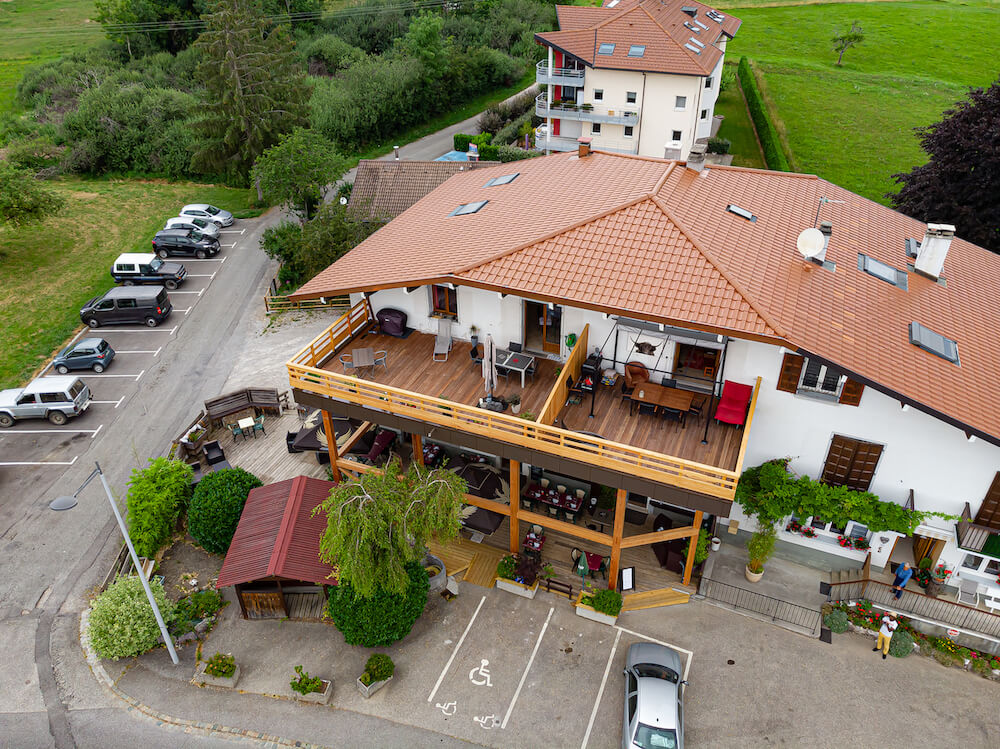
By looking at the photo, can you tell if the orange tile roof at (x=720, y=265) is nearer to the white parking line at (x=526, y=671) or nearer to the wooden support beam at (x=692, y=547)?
the wooden support beam at (x=692, y=547)

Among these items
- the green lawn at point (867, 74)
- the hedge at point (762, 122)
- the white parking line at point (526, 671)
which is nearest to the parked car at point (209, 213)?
the white parking line at point (526, 671)

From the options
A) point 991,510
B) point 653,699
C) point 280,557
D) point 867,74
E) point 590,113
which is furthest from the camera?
point 867,74

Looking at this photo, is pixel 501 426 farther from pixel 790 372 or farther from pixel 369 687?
pixel 790 372

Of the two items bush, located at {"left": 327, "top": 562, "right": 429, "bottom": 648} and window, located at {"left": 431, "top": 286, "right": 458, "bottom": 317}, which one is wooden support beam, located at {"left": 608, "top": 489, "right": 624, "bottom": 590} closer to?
bush, located at {"left": 327, "top": 562, "right": 429, "bottom": 648}

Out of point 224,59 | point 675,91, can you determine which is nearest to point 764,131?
point 675,91

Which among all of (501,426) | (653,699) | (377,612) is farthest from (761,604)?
(377,612)

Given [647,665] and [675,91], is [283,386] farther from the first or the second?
[675,91]

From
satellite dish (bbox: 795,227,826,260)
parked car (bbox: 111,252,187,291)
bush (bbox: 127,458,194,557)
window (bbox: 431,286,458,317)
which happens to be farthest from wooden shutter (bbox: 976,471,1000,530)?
parked car (bbox: 111,252,187,291)
